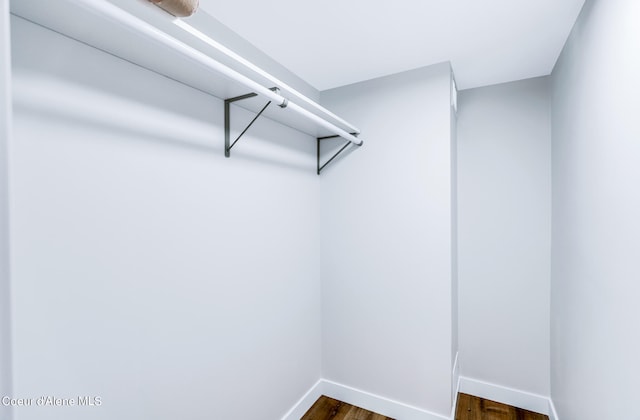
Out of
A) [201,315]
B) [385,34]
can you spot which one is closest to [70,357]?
[201,315]

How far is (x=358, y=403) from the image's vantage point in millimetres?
2090

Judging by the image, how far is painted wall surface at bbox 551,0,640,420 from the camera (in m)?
0.94

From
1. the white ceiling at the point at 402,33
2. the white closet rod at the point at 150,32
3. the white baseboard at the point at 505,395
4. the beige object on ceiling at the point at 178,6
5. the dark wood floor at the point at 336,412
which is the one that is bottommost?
the dark wood floor at the point at 336,412

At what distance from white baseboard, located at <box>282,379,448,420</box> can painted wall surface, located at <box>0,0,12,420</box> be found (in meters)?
1.77

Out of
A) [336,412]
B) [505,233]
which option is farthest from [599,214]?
[336,412]

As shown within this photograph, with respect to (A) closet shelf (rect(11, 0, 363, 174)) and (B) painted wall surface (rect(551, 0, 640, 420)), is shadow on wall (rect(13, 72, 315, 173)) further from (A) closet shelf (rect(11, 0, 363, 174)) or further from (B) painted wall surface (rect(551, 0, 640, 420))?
(B) painted wall surface (rect(551, 0, 640, 420))

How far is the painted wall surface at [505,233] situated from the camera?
2023mm

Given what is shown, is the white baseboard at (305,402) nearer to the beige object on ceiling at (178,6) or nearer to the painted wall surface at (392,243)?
the painted wall surface at (392,243)

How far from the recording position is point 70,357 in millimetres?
947

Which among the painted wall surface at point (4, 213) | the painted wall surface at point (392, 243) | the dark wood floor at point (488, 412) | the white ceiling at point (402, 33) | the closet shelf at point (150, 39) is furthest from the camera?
the dark wood floor at point (488, 412)

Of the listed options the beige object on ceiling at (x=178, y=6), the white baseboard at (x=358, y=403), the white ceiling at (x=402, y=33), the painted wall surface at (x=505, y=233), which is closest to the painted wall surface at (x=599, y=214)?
the white ceiling at (x=402, y=33)

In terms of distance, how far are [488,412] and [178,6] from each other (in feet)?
8.59

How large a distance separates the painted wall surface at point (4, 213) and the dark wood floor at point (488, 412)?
2.28 metres

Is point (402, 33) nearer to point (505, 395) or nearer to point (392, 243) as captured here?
point (392, 243)
